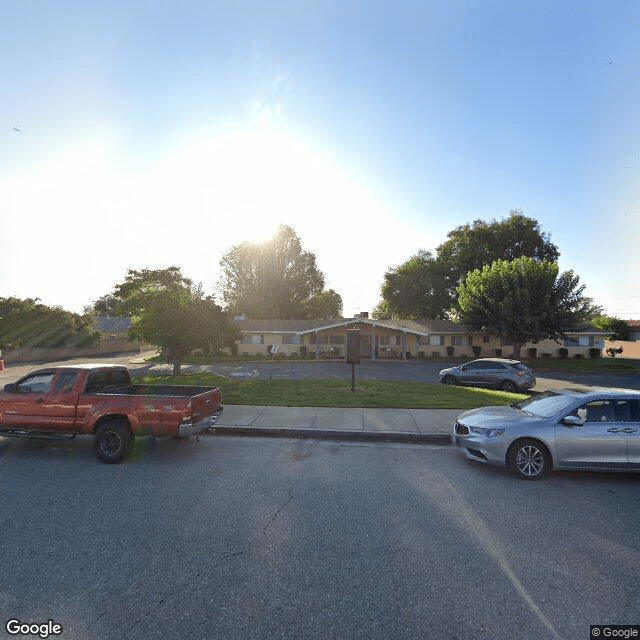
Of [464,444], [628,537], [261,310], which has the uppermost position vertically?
[261,310]

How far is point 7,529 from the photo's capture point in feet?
14.8

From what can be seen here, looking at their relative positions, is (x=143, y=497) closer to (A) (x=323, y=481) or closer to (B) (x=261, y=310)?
(A) (x=323, y=481)

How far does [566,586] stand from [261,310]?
5253cm

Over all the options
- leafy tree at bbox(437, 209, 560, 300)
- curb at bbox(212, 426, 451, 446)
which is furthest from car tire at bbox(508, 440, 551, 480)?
leafy tree at bbox(437, 209, 560, 300)

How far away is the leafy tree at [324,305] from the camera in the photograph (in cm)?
5891

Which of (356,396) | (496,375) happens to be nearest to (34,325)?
(356,396)

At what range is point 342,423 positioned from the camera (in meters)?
9.49

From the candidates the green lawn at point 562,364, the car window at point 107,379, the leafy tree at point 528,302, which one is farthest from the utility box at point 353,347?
the leafy tree at point 528,302

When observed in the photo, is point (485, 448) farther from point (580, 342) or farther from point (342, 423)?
point (580, 342)

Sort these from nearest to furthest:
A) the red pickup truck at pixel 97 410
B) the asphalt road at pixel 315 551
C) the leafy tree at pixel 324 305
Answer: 1. the asphalt road at pixel 315 551
2. the red pickup truck at pixel 97 410
3. the leafy tree at pixel 324 305

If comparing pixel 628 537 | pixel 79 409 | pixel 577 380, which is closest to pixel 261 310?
pixel 577 380

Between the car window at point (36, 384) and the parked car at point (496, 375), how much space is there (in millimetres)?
16153

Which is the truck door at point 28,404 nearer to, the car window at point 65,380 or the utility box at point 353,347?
the car window at point 65,380

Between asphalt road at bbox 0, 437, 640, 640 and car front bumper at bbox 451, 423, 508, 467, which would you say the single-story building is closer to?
car front bumper at bbox 451, 423, 508, 467
